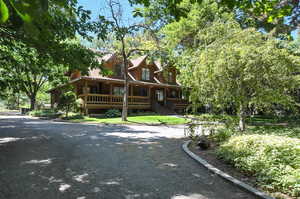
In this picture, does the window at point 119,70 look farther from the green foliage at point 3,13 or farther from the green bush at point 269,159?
the green foliage at point 3,13

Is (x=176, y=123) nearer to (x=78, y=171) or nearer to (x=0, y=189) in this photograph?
(x=78, y=171)

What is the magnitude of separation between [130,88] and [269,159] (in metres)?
22.0

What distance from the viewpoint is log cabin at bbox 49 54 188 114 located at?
21703 millimetres

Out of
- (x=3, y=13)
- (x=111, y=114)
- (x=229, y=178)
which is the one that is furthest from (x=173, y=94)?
(x=3, y=13)

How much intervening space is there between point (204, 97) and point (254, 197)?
505cm

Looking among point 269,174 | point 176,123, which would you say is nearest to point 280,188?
point 269,174

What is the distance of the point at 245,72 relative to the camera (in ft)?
24.1

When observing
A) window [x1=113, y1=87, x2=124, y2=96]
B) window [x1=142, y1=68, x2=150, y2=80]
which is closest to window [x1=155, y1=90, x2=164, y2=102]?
window [x1=142, y1=68, x2=150, y2=80]

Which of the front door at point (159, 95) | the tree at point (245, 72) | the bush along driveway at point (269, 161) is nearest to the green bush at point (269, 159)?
the bush along driveway at point (269, 161)

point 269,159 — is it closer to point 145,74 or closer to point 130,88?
point 130,88

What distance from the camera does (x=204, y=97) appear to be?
820 cm

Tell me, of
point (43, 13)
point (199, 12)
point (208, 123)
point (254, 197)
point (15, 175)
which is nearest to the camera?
point (43, 13)

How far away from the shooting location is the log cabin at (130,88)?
2170 centimetres

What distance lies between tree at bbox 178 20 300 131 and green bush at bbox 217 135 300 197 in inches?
100
